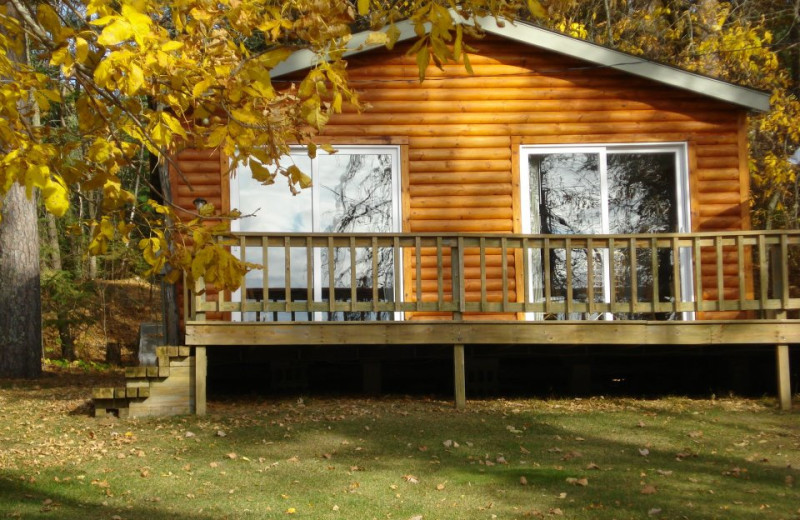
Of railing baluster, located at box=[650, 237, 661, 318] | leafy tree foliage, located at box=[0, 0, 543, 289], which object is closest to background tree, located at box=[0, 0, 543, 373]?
leafy tree foliage, located at box=[0, 0, 543, 289]

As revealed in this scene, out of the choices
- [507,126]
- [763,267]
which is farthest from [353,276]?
[763,267]

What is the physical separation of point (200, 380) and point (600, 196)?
5.84 metres

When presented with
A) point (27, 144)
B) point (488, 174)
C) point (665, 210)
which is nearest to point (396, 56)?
point (488, 174)

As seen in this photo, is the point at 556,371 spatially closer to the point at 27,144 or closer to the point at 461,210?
the point at 461,210

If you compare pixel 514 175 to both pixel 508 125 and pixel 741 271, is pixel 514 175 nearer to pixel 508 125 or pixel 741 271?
pixel 508 125

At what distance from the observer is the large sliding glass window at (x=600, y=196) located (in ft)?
41.2

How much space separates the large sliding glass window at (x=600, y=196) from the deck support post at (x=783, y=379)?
197 cm

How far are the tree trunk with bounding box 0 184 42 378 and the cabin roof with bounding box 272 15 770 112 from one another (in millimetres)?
6695

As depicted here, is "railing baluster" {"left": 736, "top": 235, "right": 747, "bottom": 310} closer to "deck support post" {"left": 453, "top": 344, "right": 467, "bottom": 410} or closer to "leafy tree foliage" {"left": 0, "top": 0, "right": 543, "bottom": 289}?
"deck support post" {"left": 453, "top": 344, "right": 467, "bottom": 410}

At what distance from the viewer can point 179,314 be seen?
12391mm

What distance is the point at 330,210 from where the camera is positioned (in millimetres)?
12352

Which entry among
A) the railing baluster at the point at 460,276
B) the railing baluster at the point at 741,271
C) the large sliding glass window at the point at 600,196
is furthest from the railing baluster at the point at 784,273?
the railing baluster at the point at 460,276

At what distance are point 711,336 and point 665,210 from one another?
239cm

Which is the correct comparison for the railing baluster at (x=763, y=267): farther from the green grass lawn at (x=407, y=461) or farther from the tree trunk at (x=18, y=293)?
the tree trunk at (x=18, y=293)
